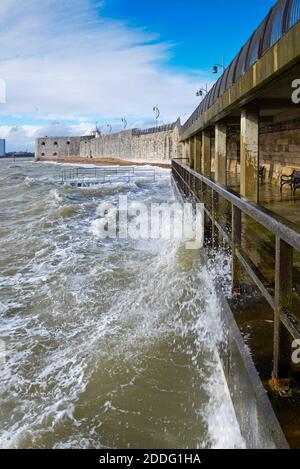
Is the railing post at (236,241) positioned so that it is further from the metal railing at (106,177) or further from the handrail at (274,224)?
the metal railing at (106,177)

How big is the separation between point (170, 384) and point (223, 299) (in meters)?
0.83

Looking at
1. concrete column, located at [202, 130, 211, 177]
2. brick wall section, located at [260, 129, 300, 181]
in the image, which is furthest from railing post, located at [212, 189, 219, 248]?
concrete column, located at [202, 130, 211, 177]

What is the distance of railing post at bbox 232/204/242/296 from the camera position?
359 centimetres

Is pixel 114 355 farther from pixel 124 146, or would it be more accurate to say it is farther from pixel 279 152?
pixel 124 146

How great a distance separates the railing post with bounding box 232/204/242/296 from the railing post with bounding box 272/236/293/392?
1356 mm

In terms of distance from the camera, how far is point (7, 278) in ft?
23.4

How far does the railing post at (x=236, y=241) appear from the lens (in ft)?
11.8

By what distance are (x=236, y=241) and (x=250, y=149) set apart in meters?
5.15

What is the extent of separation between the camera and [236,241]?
3.69m

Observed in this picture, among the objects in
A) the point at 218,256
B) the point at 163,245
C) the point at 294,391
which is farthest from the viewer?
the point at 163,245

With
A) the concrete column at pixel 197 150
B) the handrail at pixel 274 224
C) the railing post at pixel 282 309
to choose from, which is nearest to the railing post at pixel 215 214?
the handrail at pixel 274 224

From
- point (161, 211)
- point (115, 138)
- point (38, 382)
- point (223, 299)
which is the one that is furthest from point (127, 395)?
point (115, 138)

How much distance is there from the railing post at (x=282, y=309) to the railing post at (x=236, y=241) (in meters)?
1.36

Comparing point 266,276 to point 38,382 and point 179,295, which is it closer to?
point 179,295
